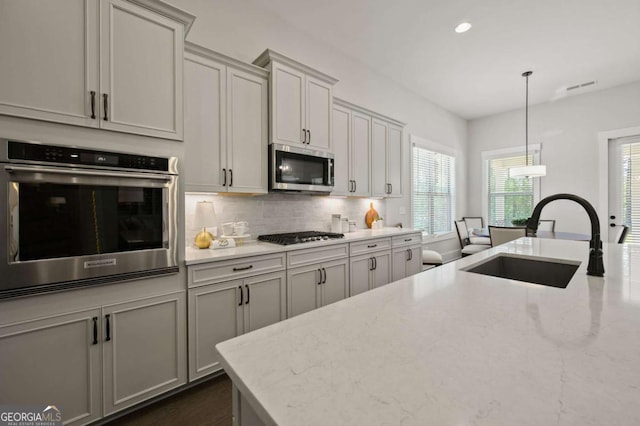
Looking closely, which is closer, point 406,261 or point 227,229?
point 227,229

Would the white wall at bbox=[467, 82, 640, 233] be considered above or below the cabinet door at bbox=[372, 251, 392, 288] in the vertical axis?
above

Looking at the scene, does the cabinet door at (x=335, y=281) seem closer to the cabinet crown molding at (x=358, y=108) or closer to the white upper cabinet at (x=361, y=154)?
the white upper cabinet at (x=361, y=154)

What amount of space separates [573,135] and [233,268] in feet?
20.7

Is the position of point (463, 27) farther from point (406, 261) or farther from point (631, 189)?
point (631, 189)

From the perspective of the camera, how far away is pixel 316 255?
2500mm

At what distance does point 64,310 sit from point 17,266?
0.96ft

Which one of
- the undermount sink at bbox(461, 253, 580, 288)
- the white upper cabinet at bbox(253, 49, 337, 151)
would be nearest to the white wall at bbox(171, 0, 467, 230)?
the white upper cabinet at bbox(253, 49, 337, 151)

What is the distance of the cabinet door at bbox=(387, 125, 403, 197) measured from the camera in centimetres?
387

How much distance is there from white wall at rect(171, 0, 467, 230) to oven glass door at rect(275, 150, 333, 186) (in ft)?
3.72

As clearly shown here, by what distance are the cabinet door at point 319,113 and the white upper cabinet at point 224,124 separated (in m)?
0.48

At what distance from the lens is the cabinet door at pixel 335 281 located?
8.44 ft

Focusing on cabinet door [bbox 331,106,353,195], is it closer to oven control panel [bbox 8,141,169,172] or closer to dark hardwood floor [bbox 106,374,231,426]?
oven control panel [bbox 8,141,169,172]

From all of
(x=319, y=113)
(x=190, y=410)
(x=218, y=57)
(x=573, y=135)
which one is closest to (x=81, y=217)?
(x=190, y=410)

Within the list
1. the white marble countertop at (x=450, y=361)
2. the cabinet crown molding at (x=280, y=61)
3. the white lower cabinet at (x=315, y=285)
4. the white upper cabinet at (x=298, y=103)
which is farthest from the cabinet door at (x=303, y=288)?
the cabinet crown molding at (x=280, y=61)
